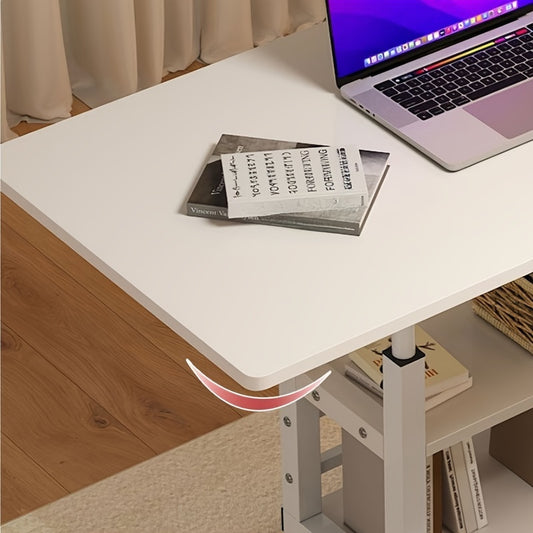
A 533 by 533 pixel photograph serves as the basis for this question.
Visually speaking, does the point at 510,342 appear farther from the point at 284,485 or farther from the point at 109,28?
the point at 109,28

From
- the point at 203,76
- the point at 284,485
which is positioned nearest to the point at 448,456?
the point at 284,485

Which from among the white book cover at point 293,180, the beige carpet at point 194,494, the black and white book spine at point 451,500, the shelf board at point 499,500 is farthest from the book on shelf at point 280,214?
the beige carpet at point 194,494

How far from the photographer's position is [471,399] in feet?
5.31

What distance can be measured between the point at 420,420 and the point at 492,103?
0.40m

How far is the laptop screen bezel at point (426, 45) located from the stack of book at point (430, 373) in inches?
13.5

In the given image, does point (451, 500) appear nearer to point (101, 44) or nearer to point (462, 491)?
point (462, 491)

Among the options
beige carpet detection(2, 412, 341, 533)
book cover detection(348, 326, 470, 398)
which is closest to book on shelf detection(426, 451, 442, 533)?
book cover detection(348, 326, 470, 398)

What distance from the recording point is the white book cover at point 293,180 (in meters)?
1.38

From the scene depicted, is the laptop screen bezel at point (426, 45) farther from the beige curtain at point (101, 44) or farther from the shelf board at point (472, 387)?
the beige curtain at point (101, 44)

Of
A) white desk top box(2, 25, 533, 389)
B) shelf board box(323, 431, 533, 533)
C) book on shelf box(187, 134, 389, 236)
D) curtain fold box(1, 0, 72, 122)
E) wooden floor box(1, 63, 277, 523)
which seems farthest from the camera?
curtain fold box(1, 0, 72, 122)

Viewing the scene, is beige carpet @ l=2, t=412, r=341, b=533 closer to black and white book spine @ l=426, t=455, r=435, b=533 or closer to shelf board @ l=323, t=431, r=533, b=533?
shelf board @ l=323, t=431, r=533, b=533

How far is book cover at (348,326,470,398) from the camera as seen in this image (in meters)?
1.59

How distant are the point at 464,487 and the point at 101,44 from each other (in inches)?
67.0

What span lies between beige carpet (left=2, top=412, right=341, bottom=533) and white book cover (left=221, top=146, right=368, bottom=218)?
78 centimetres
